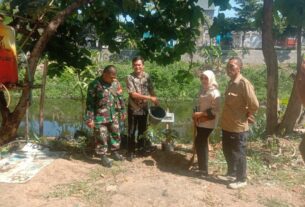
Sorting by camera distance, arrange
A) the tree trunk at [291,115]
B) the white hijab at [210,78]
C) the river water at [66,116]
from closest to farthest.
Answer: the white hijab at [210,78] < the tree trunk at [291,115] < the river water at [66,116]

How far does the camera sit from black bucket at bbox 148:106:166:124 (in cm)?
606

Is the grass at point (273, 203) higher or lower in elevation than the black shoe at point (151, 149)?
lower

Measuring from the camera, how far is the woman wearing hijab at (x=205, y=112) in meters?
5.39

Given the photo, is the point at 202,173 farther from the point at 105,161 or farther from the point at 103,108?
the point at 103,108

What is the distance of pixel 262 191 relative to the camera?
515cm

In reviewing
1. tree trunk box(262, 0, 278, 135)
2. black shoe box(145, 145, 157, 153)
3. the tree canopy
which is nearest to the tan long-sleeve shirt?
black shoe box(145, 145, 157, 153)

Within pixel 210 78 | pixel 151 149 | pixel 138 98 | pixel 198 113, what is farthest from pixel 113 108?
pixel 210 78

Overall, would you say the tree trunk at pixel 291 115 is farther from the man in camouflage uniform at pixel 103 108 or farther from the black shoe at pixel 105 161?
the black shoe at pixel 105 161

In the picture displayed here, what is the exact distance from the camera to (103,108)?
19.3ft

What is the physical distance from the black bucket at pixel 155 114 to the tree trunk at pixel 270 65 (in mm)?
2330

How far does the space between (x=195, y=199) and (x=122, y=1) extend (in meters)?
3.29

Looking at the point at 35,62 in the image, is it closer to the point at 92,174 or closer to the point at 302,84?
the point at 92,174

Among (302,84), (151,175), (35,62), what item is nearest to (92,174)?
(151,175)

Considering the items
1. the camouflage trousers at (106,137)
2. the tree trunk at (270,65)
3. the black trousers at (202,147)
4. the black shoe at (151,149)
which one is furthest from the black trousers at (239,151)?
the tree trunk at (270,65)
